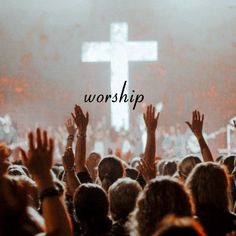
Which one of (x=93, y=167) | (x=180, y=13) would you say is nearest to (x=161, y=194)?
(x=93, y=167)

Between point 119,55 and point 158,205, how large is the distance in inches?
430

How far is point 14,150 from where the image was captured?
14008 millimetres

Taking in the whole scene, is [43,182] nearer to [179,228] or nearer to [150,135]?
[179,228]

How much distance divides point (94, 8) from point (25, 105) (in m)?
3.08

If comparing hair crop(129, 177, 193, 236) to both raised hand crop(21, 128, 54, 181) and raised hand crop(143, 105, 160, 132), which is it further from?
raised hand crop(143, 105, 160, 132)

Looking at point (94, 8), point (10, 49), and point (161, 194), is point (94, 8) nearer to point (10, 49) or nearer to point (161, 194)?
point (10, 49)

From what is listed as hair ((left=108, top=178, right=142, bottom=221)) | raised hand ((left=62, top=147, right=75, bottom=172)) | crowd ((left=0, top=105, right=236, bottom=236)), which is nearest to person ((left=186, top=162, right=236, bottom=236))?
crowd ((left=0, top=105, right=236, bottom=236))

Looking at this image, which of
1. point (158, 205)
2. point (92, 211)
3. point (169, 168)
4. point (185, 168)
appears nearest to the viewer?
point (158, 205)

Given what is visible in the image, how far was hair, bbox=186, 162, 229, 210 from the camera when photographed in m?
2.75

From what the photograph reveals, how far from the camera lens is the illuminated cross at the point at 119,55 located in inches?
515

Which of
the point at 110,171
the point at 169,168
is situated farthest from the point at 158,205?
the point at 169,168

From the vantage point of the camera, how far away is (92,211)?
8.83 ft

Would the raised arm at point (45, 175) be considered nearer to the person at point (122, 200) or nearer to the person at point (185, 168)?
the person at point (122, 200)

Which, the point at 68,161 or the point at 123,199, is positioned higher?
the point at 68,161
